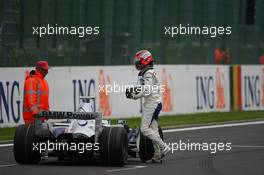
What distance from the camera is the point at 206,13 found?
2938 centimetres

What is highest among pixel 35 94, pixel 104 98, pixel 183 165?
pixel 104 98

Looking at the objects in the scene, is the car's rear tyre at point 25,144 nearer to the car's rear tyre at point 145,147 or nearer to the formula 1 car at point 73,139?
the formula 1 car at point 73,139

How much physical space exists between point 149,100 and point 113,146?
1204 mm

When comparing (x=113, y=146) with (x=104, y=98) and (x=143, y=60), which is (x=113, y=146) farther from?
(x=104, y=98)

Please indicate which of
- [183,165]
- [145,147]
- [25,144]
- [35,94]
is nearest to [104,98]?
[35,94]

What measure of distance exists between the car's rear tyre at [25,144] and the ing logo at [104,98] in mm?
9877

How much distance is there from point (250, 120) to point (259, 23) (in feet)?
22.3

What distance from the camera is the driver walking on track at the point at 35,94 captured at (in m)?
15.1

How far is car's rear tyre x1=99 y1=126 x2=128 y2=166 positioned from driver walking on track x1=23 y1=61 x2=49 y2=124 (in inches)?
67.7

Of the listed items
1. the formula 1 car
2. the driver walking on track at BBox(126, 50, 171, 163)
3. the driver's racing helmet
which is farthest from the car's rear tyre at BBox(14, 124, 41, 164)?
the driver's racing helmet

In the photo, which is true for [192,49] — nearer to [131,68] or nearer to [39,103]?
[131,68]

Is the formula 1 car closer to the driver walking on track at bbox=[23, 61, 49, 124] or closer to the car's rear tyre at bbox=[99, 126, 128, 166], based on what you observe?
the car's rear tyre at bbox=[99, 126, 128, 166]

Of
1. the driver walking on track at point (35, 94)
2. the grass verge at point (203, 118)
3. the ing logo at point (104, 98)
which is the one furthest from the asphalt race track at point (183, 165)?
the ing logo at point (104, 98)

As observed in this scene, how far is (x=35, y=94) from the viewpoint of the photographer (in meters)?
15.2
